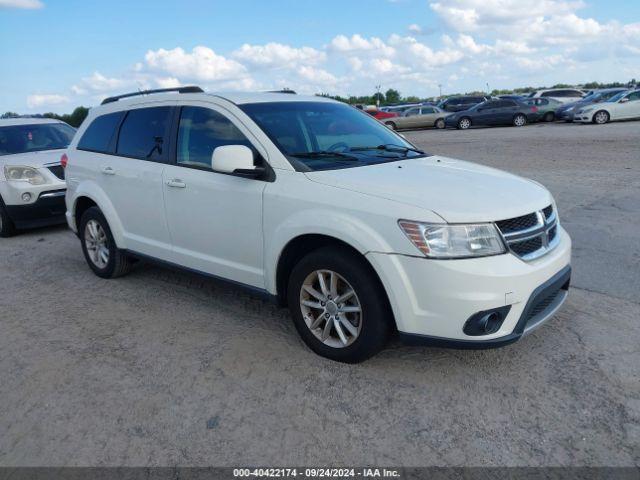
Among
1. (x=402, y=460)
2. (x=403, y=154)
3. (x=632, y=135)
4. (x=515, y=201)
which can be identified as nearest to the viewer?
(x=402, y=460)

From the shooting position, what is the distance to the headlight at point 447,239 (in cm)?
321

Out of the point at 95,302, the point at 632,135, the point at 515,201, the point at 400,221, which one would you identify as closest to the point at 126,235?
the point at 95,302

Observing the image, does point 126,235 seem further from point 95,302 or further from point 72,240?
point 72,240

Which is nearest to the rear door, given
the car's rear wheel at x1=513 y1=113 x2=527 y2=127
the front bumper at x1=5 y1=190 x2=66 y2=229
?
the front bumper at x1=5 y1=190 x2=66 y2=229

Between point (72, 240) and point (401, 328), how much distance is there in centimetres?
596

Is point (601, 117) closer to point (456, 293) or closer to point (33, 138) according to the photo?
point (33, 138)

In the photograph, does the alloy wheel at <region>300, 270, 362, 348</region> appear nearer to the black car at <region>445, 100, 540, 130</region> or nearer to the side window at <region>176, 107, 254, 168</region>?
the side window at <region>176, 107, 254, 168</region>

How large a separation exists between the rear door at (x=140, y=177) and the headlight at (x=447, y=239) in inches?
96.9

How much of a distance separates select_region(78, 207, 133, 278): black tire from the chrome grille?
3.74 m

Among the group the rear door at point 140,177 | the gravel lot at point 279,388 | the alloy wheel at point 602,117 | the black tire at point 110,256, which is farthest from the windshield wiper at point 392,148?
the alloy wheel at point 602,117

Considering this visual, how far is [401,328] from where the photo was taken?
3.36 m

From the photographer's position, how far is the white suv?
10.6 feet

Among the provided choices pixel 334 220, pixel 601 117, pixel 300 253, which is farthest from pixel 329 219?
pixel 601 117

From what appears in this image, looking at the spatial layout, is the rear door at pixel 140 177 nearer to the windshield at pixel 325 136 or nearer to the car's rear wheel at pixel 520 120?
the windshield at pixel 325 136
